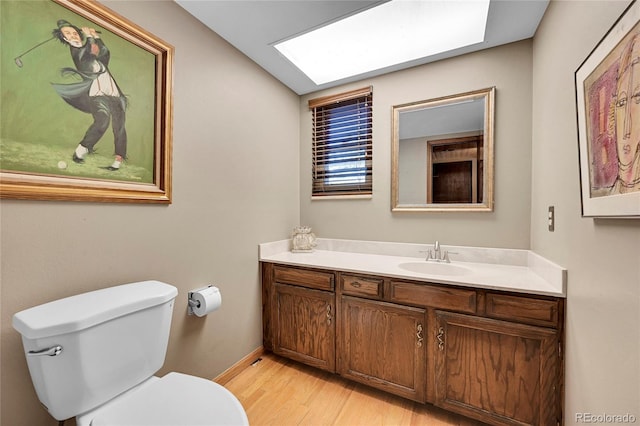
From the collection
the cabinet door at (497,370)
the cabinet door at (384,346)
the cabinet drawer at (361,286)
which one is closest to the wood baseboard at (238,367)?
the cabinet door at (384,346)

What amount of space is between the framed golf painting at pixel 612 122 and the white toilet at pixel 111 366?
54.7 inches

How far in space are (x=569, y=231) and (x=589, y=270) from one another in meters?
0.23

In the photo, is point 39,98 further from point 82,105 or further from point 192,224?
point 192,224

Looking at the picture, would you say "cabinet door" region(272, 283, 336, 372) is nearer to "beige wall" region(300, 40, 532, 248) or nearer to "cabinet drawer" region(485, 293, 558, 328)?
"beige wall" region(300, 40, 532, 248)

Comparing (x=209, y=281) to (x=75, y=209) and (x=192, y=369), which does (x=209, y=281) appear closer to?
(x=192, y=369)

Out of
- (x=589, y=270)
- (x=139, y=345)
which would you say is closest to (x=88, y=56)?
(x=139, y=345)

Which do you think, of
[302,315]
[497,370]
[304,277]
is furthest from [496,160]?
[302,315]

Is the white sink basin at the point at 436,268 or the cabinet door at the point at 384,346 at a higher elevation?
the white sink basin at the point at 436,268

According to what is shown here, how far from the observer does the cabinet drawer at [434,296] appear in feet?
4.52

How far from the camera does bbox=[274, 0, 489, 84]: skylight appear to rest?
57.4 inches

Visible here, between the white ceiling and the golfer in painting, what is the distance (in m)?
0.61

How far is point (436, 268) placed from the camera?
1.81 metres

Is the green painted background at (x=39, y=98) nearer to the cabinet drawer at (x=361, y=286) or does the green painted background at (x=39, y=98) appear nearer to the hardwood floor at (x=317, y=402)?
the cabinet drawer at (x=361, y=286)

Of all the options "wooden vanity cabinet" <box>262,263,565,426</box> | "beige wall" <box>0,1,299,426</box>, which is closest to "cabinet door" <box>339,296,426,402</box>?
"wooden vanity cabinet" <box>262,263,565,426</box>
